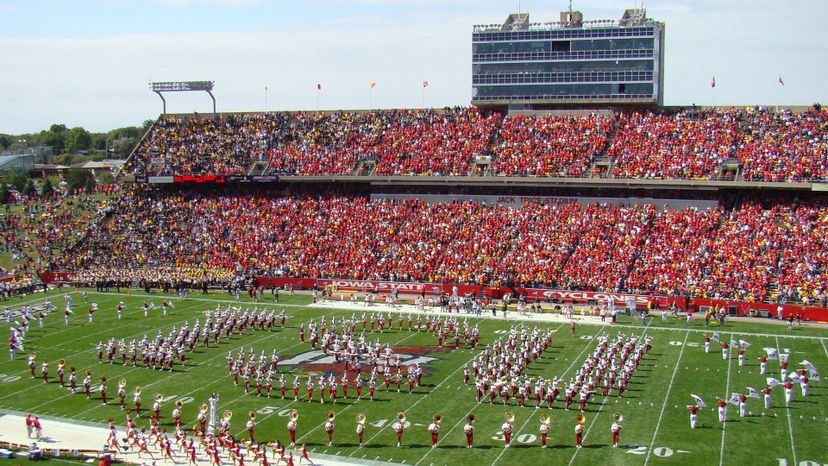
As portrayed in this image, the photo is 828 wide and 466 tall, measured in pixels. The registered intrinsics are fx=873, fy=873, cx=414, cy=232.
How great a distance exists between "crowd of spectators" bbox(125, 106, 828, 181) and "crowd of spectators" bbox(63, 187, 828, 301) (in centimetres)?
209

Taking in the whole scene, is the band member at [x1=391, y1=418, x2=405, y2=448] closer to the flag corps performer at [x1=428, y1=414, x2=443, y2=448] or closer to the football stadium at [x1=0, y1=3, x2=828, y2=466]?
the football stadium at [x1=0, y1=3, x2=828, y2=466]

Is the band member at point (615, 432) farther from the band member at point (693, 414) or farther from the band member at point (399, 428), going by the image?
the band member at point (399, 428)

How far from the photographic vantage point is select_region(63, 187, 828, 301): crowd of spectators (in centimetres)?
3825

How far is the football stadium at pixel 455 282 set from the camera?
22234mm

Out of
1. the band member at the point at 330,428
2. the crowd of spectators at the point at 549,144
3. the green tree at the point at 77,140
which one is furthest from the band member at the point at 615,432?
the green tree at the point at 77,140

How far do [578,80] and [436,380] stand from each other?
28.9 m

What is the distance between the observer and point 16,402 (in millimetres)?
25688

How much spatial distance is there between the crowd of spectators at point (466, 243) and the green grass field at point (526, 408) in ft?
13.6

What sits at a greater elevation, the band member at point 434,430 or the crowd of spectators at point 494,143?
the crowd of spectators at point 494,143

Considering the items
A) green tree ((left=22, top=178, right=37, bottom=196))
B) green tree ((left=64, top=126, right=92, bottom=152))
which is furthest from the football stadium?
green tree ((left=64, top=126, right=92, bottom=152))

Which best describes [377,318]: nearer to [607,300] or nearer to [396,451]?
[607,300]

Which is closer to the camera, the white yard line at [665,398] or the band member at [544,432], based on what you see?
the white yard line at [665,398]

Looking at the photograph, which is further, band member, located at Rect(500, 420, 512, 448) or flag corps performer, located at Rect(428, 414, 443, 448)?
band member, located at Rect(500, 420, 512, 448)

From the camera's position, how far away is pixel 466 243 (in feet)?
145
